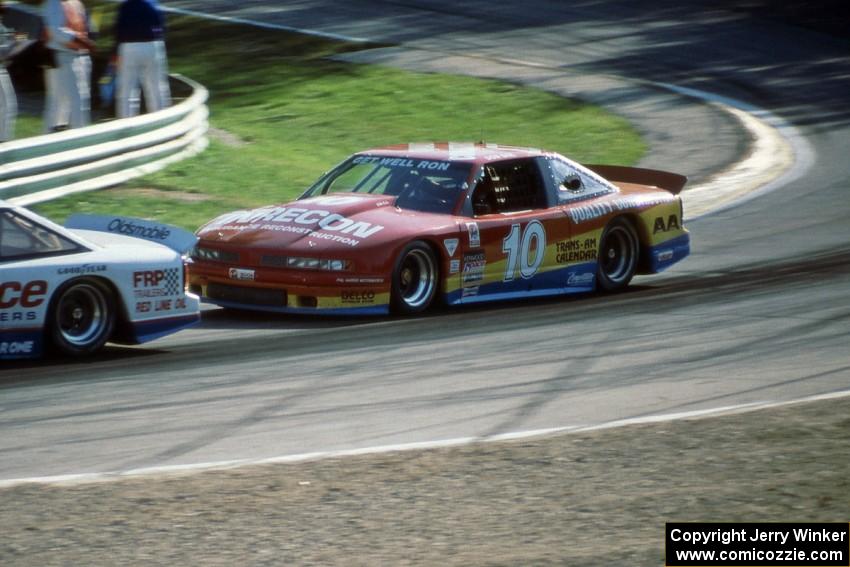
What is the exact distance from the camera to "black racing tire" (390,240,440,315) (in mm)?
11000

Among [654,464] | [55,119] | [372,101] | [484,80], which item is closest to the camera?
[654,464]

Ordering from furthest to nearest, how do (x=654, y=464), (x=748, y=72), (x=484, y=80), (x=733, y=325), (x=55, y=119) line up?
(x=748, y=72) → (x=484, y=80) → (x=55, y=119) → (x=733, y=325) → (x=654, y=464)

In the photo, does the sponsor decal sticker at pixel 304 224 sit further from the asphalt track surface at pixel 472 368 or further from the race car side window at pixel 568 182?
the race car side window at pixel 568 182

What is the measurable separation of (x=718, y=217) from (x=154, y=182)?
20.0ft

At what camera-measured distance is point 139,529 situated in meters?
5.75

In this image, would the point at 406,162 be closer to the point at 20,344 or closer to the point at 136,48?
the point at 20,344

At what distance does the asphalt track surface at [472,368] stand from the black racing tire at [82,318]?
0.42 ft

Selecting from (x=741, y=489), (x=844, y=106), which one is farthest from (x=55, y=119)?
(x=844, y=106)

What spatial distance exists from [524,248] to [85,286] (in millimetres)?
3796

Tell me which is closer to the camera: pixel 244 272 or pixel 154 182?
pixel 244 272

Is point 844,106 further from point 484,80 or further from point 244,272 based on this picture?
point 244,272

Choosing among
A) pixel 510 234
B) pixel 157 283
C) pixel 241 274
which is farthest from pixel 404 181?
pixel 157 283

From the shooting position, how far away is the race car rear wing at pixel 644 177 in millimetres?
13547

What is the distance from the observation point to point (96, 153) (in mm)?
14578
